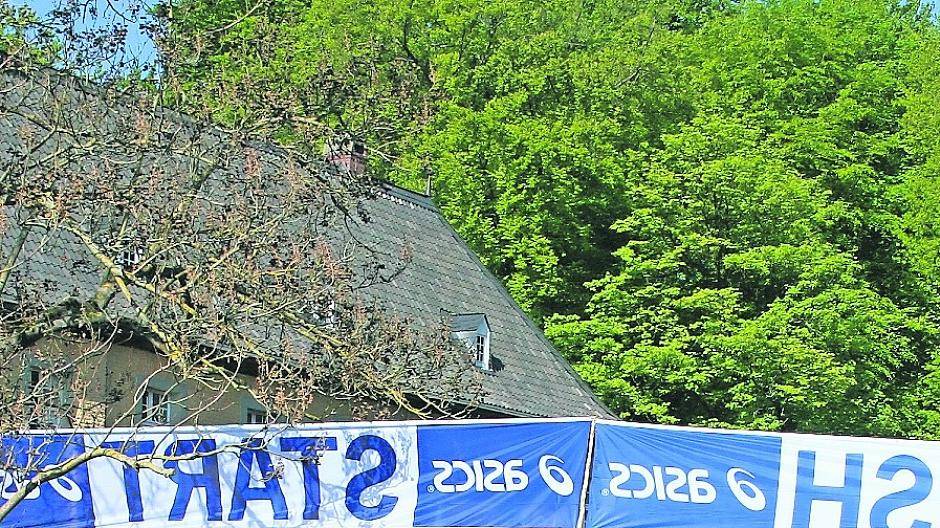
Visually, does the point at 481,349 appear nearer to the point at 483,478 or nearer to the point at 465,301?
the point at 465,301

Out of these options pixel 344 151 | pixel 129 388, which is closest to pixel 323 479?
pixel 344 151

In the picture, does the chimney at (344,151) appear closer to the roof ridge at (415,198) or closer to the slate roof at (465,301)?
the slate roof at (465,301)

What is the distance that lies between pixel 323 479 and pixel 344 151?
3.42m

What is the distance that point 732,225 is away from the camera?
109ft

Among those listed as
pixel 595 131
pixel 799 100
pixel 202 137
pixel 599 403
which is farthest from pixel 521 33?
pixel 202 137

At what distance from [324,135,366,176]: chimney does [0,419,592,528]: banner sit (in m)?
2.87

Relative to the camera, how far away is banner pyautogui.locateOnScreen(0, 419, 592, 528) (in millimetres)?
15977

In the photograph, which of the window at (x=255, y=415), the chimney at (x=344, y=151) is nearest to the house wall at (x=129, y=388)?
the window at (x=255, y=415)

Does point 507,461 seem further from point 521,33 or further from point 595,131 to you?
point 521,33

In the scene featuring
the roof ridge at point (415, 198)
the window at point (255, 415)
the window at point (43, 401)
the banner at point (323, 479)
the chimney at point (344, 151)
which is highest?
the roof ridge at point (415, 198)

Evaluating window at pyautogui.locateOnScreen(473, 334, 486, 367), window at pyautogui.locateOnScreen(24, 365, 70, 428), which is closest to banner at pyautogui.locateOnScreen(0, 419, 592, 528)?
window at pyautogui.locateOnScreen(24, 365, 70, 428)

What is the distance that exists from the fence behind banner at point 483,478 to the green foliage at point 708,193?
48.0 ft

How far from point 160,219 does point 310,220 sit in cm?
177

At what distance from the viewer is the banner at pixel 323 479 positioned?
16.0 meters
